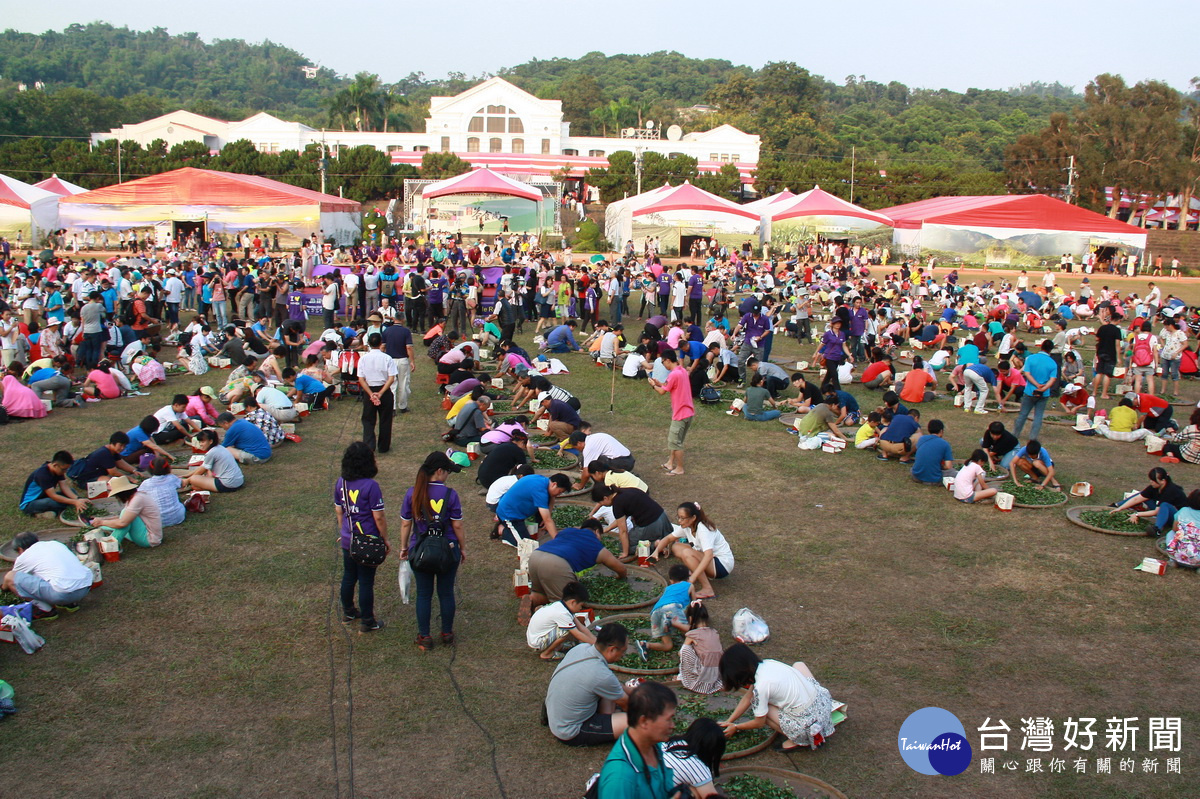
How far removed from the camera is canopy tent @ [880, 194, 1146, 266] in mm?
38312

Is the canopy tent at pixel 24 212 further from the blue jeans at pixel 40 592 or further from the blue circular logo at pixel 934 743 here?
the blue circular logo at pixel 934 743

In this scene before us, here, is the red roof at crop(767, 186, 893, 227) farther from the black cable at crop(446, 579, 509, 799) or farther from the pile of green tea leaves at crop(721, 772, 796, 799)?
the pile of green tea leaves at crop(721, 772, 796, 799)

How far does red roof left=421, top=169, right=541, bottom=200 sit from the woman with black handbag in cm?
2953

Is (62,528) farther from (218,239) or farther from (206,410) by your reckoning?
(218,239)

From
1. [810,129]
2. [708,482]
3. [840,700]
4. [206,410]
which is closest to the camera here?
[840,700]

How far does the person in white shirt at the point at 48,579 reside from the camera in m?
6.38

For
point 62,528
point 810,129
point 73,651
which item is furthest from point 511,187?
point 810,129

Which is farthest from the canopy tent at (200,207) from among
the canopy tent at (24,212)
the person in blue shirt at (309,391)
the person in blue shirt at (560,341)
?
the person in blue shirt at (309,391)

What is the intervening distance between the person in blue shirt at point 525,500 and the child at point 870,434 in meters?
4.97

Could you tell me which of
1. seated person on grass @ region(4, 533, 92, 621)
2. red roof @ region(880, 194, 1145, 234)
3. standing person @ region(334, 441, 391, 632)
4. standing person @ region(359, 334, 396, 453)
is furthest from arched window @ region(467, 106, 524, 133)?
standing person @ region(334, 441, 391, 632)

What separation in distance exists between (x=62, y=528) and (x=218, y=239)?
29941mm

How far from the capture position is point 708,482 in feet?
32.9

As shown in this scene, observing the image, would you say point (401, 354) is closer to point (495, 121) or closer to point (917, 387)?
point (917, 387)

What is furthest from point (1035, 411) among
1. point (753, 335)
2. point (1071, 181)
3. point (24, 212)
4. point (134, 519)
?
point (1071, 181)
